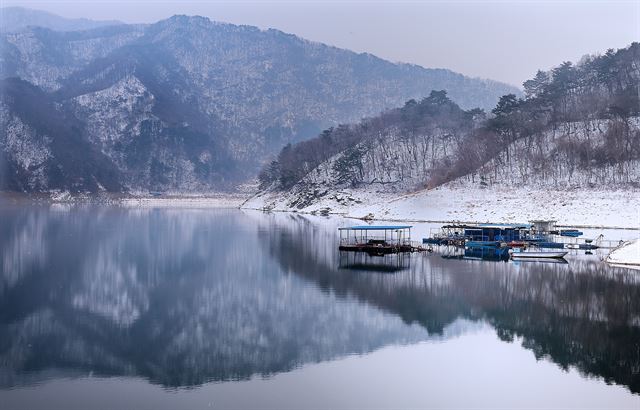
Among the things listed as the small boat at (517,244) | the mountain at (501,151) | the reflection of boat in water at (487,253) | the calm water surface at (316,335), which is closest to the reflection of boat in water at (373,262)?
the calm water surface at (316,335)

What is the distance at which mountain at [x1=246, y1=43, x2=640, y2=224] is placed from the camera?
4572 inches

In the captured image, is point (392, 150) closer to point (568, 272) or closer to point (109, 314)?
point (568, 272)

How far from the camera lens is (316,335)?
109 feet

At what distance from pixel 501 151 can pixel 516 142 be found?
3.52 metres

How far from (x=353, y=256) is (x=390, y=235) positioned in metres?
24.1

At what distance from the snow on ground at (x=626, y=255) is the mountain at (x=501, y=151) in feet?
116

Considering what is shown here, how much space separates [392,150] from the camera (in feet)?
593

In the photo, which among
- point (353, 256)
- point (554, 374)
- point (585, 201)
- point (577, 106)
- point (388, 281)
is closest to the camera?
point (554, 374)

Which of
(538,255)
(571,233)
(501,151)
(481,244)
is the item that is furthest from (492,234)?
(501,151)

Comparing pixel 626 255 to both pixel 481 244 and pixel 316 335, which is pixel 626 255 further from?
pixel 316 335

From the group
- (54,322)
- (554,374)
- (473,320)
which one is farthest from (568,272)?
(54,322)

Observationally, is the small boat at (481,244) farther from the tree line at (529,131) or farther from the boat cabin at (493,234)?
the tree line at (529,131)

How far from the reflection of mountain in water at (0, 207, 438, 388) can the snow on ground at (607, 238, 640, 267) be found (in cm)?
2758

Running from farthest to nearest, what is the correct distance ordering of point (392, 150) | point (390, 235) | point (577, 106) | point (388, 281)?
1. point (392, 150)
2. point (577, 106)
3. point (390, 235)
4. point (388, 281)
